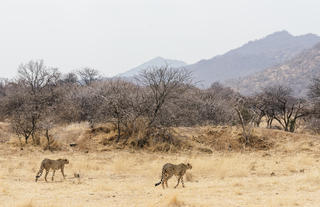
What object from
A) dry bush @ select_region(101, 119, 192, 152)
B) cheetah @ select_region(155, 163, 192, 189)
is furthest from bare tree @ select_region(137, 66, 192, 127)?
cheetah @ select_region(155, 163, 192, 189)

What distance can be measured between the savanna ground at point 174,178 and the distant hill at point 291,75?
92.3m

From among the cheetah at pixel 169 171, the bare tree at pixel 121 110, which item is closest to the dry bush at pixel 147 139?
the bare tree at pixel 121 110

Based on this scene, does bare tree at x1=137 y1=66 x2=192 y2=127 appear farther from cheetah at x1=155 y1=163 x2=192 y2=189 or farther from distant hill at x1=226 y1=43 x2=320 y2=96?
distant hill at x1=226 y1=43 x2=320 y2=96

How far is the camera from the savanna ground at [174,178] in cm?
888

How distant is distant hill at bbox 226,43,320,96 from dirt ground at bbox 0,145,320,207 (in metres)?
96.8

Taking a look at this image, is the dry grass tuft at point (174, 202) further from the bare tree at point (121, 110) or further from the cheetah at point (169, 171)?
the bare tree at point (121, 110)

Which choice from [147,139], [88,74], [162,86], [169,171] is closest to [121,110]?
[147,139]

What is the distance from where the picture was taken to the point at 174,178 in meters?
13.5

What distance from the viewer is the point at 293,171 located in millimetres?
14711

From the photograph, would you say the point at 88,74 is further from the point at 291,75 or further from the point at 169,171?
the point at 291,75

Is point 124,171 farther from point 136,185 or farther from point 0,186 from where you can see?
point 0,186

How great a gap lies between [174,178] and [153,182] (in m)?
1.44

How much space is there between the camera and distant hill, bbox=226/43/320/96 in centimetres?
11419

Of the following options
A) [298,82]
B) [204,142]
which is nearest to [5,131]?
[204,142]
